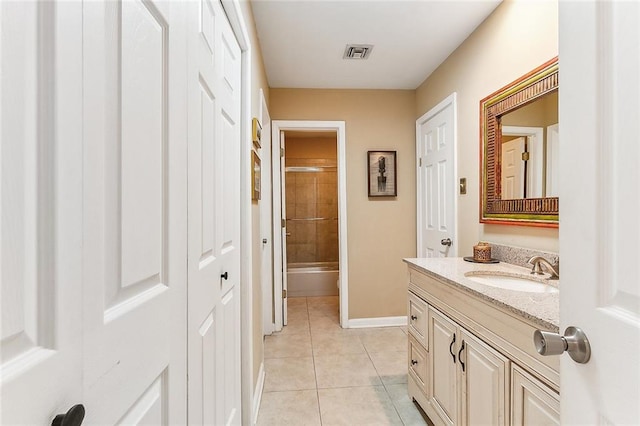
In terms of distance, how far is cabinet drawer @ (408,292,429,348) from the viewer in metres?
1.75

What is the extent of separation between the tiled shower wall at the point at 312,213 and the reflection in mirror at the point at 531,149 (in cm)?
326

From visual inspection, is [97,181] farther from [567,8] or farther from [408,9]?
[408,9]

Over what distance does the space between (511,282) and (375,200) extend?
67.2 inches

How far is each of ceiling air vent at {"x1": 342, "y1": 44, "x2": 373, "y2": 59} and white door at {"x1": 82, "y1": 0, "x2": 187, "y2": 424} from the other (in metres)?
1.88

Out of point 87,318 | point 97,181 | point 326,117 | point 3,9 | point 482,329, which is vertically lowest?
point 482,329

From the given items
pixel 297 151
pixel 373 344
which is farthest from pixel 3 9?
pixel 297 151

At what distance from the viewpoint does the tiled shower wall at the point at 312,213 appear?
4949 mm

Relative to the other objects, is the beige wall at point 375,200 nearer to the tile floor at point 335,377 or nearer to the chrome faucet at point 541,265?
the tile floor at point 335,377

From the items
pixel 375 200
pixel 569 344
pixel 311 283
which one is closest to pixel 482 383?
pixel 569 344

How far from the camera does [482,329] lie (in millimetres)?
1226

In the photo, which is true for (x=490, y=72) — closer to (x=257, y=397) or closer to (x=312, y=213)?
(x=257, y=397)

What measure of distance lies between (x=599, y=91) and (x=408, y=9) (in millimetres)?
1744

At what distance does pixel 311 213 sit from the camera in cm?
503

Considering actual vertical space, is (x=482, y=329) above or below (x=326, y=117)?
below
